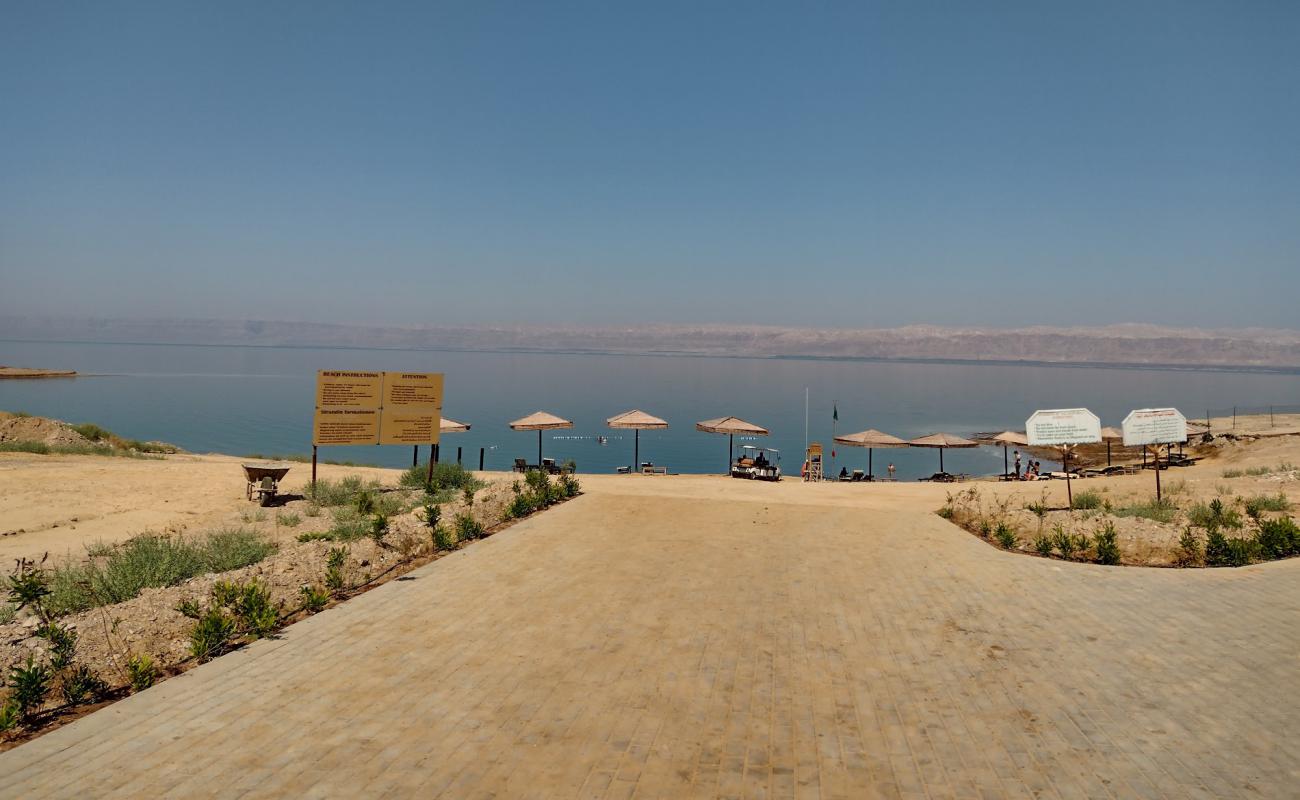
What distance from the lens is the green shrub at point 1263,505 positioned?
47.2 feet

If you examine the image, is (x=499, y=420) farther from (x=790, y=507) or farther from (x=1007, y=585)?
(x=1007, y=585)

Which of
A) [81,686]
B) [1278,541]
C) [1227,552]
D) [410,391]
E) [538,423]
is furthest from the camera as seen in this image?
[538,423]

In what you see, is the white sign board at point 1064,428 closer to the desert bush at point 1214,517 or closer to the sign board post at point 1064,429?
the sign board post at point 1064,429

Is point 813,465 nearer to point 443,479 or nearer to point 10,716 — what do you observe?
point 443,479

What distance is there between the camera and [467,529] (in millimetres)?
12562

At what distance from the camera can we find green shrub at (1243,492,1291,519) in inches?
567

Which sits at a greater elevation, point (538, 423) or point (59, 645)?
point (538, 423)

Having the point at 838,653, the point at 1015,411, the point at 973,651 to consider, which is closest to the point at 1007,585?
the point at 973,651

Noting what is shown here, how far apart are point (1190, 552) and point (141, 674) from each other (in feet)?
45.9

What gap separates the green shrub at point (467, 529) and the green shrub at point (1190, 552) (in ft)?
36.8

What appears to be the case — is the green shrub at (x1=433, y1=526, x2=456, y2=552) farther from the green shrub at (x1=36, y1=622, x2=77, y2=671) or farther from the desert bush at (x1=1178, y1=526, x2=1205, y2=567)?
the desert bush at (x1=1178, y1=526, x2=1205, y2=567)

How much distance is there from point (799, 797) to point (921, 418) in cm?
7969

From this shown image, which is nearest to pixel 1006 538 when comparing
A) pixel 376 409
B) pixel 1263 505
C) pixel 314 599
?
pixel 1263 505

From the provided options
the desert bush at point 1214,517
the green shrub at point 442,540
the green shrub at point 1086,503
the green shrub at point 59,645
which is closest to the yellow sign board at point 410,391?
the green shrub at point 442,540
